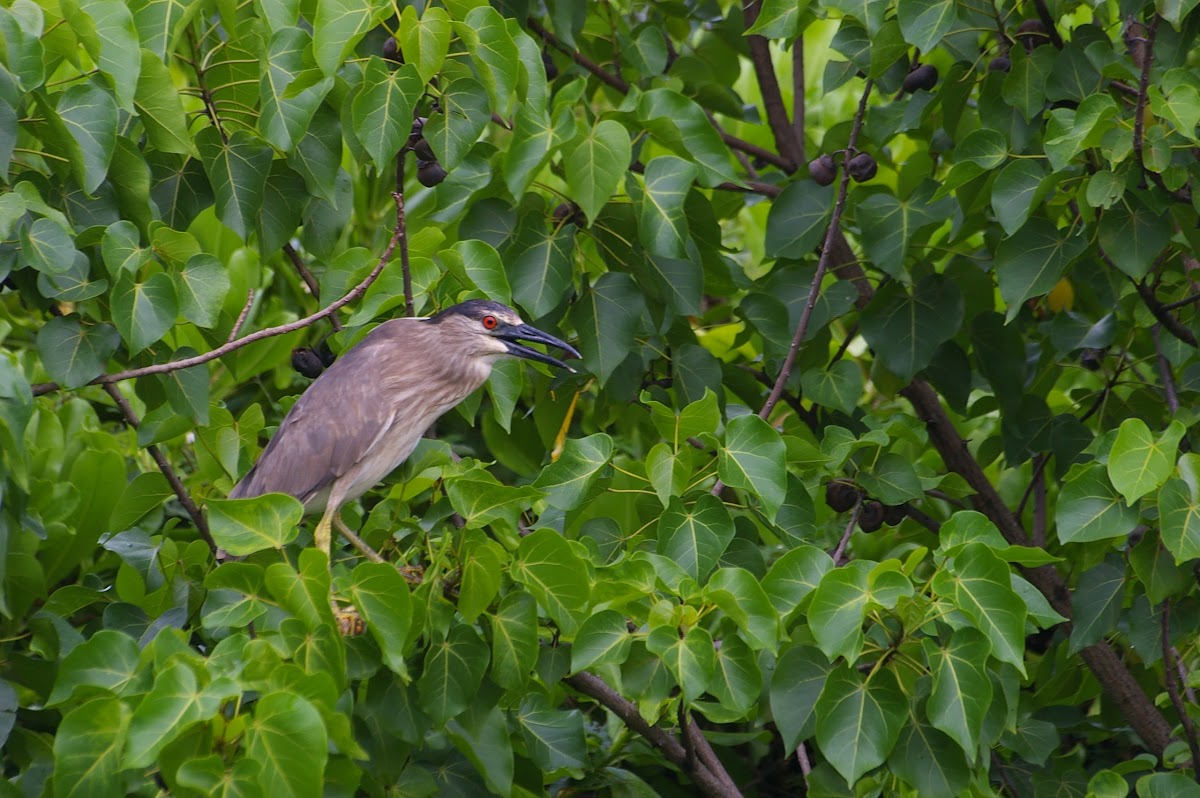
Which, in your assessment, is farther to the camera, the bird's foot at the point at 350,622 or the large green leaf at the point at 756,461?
the bird's foot at the point at 350,622

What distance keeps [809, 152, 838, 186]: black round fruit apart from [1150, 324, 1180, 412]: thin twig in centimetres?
88

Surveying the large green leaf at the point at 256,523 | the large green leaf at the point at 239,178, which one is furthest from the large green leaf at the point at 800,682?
the large green leaf at the point at 239,178

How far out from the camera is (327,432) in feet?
9.77

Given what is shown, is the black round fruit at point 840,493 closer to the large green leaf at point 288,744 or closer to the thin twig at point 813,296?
the thin twig at point 813,296

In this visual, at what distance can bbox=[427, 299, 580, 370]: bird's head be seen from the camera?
2980 mm

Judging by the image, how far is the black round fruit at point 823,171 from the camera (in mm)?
3191

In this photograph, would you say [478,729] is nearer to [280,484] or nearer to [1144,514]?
[280,484]

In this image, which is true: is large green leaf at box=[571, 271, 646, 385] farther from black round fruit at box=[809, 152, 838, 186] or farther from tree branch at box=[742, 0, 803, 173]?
tree branch at box=[742, 0, 803, 173]

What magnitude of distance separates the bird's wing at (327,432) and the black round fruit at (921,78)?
4.74 feet

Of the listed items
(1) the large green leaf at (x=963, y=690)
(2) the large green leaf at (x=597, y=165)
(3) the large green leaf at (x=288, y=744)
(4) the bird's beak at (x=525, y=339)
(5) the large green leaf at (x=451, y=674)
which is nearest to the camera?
(3) the large green leaf at (x=288, y=744)

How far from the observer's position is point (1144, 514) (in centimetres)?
263

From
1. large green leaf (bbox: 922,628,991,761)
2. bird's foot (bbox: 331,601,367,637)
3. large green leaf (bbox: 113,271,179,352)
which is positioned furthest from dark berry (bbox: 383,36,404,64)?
large green leaf (bbox: 922,628,991,761)

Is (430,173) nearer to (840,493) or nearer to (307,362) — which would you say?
(307,362)

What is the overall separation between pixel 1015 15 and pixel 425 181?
1448mm
